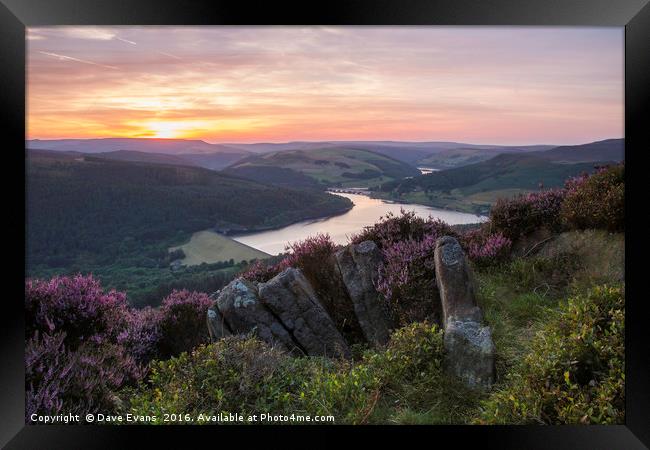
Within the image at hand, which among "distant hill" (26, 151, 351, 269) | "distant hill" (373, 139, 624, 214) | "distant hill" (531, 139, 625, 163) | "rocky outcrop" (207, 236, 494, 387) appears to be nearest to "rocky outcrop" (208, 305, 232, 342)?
"rocky outcrop" (207, 236, 494, 387)

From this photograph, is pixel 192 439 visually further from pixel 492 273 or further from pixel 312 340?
pixel 492 273

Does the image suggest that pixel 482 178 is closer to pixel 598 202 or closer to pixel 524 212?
pixel 598 202

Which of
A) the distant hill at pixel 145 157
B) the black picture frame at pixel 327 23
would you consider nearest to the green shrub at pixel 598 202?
the black picture frame at pixel 327 23

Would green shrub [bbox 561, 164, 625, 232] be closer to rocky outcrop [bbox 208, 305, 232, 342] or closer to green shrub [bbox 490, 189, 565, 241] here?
green shrub [bbox 490, 189, 565, 241]

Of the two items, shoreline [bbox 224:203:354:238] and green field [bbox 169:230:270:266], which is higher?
shoreline [bbox 224:203:354:238]

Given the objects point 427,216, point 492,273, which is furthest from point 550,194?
point 427,216
